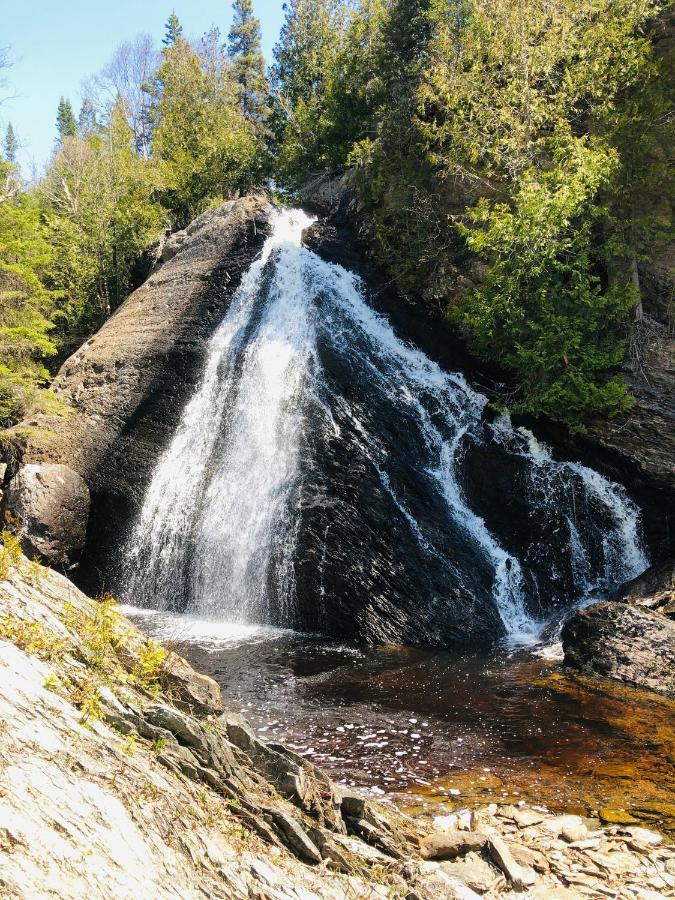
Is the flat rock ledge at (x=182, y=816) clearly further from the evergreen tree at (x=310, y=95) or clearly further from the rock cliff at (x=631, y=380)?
the evergreen tree at (x=310, y=95)

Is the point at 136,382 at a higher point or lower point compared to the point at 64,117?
lower

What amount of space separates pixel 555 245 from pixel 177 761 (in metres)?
13.3

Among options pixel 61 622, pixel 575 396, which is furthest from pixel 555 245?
pixel 61 622

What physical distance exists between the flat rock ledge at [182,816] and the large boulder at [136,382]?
9257 millimetres

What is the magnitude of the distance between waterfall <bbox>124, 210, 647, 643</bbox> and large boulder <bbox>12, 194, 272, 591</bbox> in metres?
0.63

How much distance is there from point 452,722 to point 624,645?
3.37 metres

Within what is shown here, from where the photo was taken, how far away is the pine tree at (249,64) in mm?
44219

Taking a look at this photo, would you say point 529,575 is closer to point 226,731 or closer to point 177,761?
point 226,731

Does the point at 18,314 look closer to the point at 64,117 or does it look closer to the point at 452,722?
the point at 452,722

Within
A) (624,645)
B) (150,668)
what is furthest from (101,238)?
(150,668)

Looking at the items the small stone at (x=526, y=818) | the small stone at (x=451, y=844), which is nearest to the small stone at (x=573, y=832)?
the small stone at (x=526, y=818)

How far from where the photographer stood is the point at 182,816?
Result: 3.85 metres

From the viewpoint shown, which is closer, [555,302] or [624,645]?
[624,645]

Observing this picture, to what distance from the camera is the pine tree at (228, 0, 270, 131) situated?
4422cm
